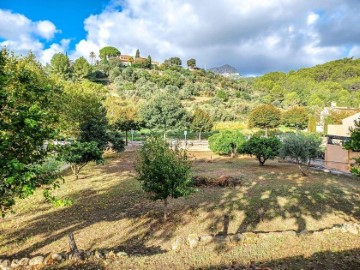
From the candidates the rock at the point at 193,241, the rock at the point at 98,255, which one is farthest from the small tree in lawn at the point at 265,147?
the rock at the point at 98,255

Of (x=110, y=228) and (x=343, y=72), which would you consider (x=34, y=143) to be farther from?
(x=343, y=72)

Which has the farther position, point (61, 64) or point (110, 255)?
point (61, 64)

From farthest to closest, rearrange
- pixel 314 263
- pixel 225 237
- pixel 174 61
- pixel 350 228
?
pixel 174 61 → pixel 350 228 → pixel 225 237 → pixel 314 263

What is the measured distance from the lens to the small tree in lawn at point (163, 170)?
46.6ft

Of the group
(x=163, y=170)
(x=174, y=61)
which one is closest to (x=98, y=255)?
(x=163, y=170)

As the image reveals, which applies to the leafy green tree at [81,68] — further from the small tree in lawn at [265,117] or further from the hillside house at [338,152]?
the hillside house at [338,152]

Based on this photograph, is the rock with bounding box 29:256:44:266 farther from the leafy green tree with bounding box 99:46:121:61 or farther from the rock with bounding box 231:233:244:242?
the leafy green tree with bounding box 99:46:121:61

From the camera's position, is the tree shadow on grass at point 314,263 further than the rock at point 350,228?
No

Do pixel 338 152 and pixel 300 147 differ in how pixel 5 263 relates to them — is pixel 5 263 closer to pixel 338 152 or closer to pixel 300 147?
pixel 300 147

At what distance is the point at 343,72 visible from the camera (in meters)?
160

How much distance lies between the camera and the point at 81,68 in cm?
10988

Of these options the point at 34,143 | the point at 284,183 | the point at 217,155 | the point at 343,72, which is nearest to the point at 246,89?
the point at 343,72

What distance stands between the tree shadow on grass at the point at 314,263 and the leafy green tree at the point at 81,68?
108m

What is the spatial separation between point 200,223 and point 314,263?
20.7 feet
